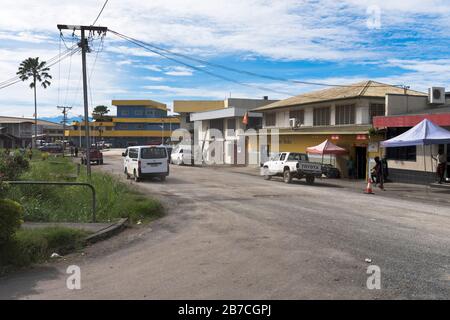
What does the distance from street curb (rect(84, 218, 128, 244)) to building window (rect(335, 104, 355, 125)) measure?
2288 centimetres

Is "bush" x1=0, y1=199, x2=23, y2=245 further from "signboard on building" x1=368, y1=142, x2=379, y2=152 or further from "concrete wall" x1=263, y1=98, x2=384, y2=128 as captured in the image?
"concrete wall" x1=263, y1=98, x2=384, y2=128

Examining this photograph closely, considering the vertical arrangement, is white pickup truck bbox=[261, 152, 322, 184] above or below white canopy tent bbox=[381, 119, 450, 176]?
below

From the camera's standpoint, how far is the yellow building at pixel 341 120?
30.2m

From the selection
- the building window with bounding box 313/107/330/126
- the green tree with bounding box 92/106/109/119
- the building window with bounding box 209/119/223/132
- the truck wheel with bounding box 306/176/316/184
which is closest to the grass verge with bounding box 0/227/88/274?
the truck wheel with bounding box 306/176/316/184

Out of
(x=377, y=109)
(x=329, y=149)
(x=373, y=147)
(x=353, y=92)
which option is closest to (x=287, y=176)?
(x=329, y=149)

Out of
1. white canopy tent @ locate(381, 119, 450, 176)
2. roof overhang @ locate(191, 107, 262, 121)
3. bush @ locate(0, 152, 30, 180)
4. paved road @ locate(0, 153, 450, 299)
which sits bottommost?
paved road @ locate(0, 153, 450, 299)

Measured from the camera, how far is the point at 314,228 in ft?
36.2

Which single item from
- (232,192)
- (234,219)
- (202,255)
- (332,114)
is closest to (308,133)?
(332,114)

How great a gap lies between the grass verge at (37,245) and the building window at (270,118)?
1348 inches

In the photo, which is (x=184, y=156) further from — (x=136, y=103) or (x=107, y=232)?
(x=136, y=103)

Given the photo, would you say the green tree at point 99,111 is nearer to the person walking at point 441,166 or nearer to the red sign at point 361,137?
the red sign at point 361,137

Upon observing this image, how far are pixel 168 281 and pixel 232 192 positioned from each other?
13.9 m

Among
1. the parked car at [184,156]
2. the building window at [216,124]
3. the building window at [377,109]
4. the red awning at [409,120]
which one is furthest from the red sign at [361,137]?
the building window at [216,124]

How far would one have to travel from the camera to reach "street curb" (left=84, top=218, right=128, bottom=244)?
9.67 meters
